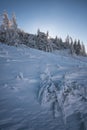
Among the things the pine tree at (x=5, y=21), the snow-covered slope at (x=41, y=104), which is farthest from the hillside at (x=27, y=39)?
the snow-covered slope at (x=41, y=104)

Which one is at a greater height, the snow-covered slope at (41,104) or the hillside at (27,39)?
the hillside at (27,39)

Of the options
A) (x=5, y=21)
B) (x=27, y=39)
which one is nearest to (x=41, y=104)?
(x=5, y=21)

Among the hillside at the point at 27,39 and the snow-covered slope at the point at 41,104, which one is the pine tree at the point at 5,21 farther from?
the snow-covered slope at the point at 41,104

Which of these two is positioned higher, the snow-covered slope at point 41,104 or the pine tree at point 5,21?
the pine tree at point 5,21

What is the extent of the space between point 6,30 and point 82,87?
32081mm

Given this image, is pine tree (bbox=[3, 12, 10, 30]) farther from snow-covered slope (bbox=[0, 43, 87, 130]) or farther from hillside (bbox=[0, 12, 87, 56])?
snow-covered slope (bbox=[0, 43, 87, 130])

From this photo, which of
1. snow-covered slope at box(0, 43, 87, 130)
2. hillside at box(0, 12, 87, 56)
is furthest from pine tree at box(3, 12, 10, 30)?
snow-covered slope at box(0, 43, 87, 130)

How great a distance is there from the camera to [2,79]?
9.73 meters

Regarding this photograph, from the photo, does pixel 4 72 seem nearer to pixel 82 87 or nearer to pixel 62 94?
pixel 62 94

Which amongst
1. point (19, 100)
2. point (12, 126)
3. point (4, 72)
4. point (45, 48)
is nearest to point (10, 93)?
point (19, 100)

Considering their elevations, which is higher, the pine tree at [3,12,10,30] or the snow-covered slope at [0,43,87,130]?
the pine tree at [3,12,10,30]

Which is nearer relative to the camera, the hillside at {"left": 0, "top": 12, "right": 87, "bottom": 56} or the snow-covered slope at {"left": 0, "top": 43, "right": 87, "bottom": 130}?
the snow-covered slope at {"left": 0, "top": 43, "right": 87, "bottom": 130}

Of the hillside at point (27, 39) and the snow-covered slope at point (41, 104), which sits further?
the hillside at point (27, 39)

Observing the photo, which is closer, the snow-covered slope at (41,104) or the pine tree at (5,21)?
the snow-covered slope at (41,104)
